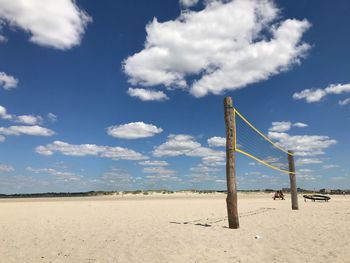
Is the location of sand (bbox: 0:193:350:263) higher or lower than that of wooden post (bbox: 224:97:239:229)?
lower

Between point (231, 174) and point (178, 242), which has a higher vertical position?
point (231, 174)

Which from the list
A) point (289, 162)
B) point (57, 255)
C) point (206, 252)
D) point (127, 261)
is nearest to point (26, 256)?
point (57, 255)

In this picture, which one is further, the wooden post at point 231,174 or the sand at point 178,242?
the wooden post at point 231,174

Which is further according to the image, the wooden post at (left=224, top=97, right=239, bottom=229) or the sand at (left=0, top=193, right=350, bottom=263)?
the wooden post at (left=224, top=97, right=239, bottom=229)

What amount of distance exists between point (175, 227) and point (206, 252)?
338cm

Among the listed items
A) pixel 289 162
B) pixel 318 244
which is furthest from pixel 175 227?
pixel 289 162

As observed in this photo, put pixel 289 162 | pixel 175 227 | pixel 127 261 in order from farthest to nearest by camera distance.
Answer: pixel 289 162, pixel 175 227, pixel 127 261

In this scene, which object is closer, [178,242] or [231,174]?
[178,242]

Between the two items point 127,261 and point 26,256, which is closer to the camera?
point 127,261

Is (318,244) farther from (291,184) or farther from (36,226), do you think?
(291,184)

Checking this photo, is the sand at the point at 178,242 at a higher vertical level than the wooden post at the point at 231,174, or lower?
lower

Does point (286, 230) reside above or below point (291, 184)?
below

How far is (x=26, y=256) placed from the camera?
668cm

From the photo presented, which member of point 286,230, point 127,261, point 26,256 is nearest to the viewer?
point 127,261
